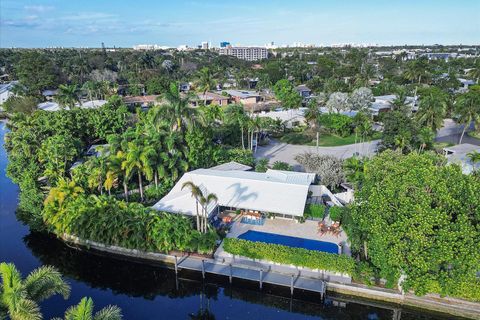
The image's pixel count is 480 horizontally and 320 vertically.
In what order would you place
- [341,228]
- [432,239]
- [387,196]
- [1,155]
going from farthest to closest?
[1,155], [341,228], [387,196], [432,239]

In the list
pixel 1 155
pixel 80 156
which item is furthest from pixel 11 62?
pixel 80 156

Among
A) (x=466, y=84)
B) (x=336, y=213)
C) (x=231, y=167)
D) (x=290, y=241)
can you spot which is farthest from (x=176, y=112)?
(x=466, y=84)

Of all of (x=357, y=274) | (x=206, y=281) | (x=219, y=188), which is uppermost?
(x=219, y=188)

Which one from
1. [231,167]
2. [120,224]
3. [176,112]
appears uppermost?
[176,112]

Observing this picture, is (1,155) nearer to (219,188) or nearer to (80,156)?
(80,156)

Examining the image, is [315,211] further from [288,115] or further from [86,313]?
[288,115]

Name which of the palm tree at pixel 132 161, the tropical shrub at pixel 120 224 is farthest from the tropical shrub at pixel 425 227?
the palm tree at pixel 132 161
